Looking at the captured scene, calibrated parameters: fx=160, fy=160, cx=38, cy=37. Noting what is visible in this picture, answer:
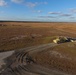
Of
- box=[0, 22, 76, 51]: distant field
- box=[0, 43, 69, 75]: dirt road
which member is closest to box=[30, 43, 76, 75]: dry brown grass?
box=[0, 43, 69, 75]: dirt road

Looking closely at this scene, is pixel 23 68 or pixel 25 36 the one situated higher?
pixel 23 68

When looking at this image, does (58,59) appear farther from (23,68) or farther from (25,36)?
(25,36)

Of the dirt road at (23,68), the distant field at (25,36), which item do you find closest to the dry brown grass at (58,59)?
the dirt road at (23,68)

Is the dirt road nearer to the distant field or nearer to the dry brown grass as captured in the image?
the dry brown grass

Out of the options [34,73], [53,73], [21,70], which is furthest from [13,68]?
[53,73]

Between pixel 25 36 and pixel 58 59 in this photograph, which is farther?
pixel 25 36

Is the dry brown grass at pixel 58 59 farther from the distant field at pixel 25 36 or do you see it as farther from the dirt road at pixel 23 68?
the distant field at pixel 25 36

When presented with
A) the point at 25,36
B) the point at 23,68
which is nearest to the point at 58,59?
the point at 23,68

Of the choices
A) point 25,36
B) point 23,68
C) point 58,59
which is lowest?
point 25,36

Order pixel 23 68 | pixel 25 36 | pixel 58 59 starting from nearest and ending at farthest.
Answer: pixel 23 68 → pixel 58 59 → pixel 25 36

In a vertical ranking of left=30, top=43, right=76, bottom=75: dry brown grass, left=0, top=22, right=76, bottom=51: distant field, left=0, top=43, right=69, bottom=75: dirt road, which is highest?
left=0, top=43, right=69, bottom=75: dirt road

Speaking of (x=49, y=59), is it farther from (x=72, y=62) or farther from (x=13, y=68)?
(x=13, y=68)
